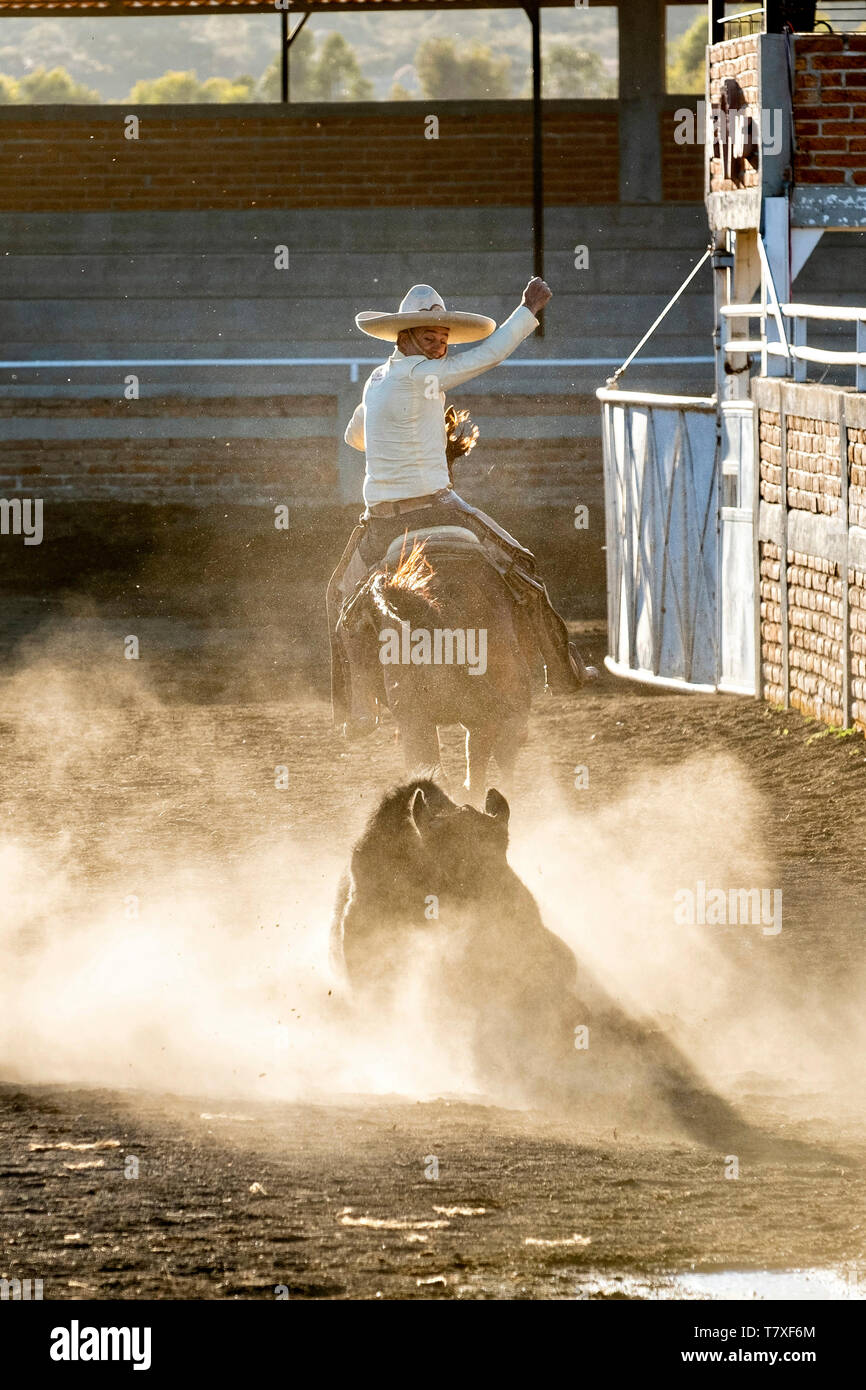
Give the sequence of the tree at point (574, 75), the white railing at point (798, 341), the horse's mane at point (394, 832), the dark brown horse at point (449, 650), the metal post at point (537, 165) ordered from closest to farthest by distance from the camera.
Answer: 1. the horse's mane at point (394, 832)
2. the dark brown horse at point (449, 650)
3. the white railing at point (798, 341)
4. the metal post at point (537, 165)
5. the tree at point (574, 75)

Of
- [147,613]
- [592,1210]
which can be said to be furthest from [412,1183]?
[147,613]

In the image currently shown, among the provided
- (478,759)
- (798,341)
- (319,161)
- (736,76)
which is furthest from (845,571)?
(319,161)

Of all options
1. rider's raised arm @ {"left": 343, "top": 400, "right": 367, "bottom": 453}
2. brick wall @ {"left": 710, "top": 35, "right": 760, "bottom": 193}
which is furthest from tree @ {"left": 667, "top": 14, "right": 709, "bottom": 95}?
rider's raised arm @ {"left": 343, "top": 400, "right": 367, "bottom": 453}

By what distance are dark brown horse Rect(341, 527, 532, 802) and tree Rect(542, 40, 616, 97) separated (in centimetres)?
11423

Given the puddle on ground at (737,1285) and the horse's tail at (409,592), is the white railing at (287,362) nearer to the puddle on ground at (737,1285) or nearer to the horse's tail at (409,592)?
the horse's tail at (409,592)

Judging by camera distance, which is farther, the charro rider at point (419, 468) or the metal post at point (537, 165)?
the metal post at point (537, 165)

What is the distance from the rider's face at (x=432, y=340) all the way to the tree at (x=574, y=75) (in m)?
114

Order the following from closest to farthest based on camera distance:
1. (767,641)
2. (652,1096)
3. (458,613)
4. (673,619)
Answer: (652,1096) → (458,613) → (767,641) → (673,619)

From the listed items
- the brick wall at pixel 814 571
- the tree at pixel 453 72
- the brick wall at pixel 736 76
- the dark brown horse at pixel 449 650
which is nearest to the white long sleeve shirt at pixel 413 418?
the dark brown horse at pixel 449 650

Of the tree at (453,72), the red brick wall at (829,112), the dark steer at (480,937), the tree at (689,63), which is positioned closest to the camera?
the dark steer at (480,937)

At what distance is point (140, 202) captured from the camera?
2475 cm

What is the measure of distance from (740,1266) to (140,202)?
72.1 feet

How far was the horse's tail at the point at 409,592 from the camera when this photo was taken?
7.03m
